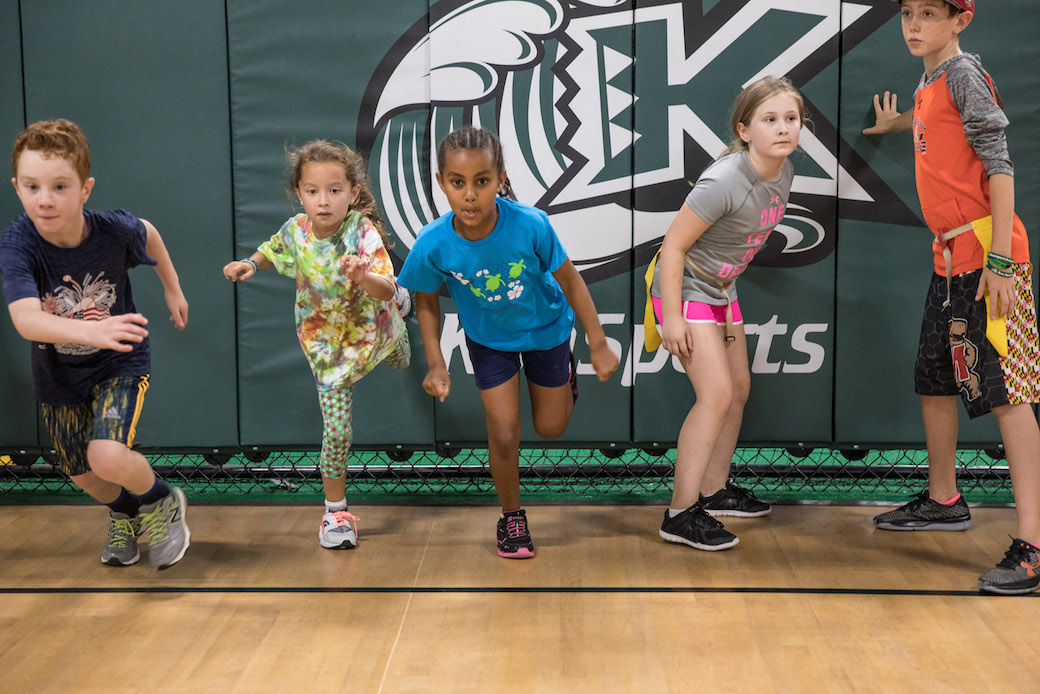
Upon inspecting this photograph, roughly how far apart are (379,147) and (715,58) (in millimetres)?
1294

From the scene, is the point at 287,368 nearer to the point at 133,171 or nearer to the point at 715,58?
the point at 133,171

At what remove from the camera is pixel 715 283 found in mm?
3109

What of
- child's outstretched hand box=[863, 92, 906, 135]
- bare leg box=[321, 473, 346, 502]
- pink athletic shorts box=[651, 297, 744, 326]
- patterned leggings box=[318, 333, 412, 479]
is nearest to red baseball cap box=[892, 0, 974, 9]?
child's outstretched hand box=[863, 92, 906, 135]

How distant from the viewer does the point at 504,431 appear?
9.62 ft

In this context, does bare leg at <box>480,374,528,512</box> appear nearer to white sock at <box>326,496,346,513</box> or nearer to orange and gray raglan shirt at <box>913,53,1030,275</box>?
white sock at <box>326,496,346,513</box>

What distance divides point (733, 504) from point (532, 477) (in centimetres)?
82

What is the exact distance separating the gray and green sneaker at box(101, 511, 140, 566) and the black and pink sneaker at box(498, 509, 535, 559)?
1145 millimetres

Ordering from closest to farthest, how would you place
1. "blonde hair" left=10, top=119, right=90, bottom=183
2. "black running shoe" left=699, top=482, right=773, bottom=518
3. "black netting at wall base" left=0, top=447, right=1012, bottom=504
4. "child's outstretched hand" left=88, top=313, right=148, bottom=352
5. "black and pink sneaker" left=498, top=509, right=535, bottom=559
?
"child's outstretched hand" left=88, top=313, right=148, bottom=352 → "blonde hair" left=10, top=119, right=90, bottom=183 → "black and pink sneaker" left=498, top=509, right=535, bottom=559 → "black running shoe" left=699, top=482, right=773, bottom=518 → "black netting at wall base" left=0, top=447, right=1012, bottom=504

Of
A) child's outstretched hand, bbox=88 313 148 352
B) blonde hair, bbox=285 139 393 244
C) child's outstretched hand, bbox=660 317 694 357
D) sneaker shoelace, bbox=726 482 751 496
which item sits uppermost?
blonde hair, bbox=285 139 393 244

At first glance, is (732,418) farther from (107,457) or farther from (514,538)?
(107,457)

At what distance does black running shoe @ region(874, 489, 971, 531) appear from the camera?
3141mm

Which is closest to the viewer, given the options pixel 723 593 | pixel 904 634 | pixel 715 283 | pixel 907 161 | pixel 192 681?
pixel 192 681

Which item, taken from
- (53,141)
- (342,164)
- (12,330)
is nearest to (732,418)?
(342,164)

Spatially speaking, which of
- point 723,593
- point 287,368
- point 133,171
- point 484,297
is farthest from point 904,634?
point 133,171
